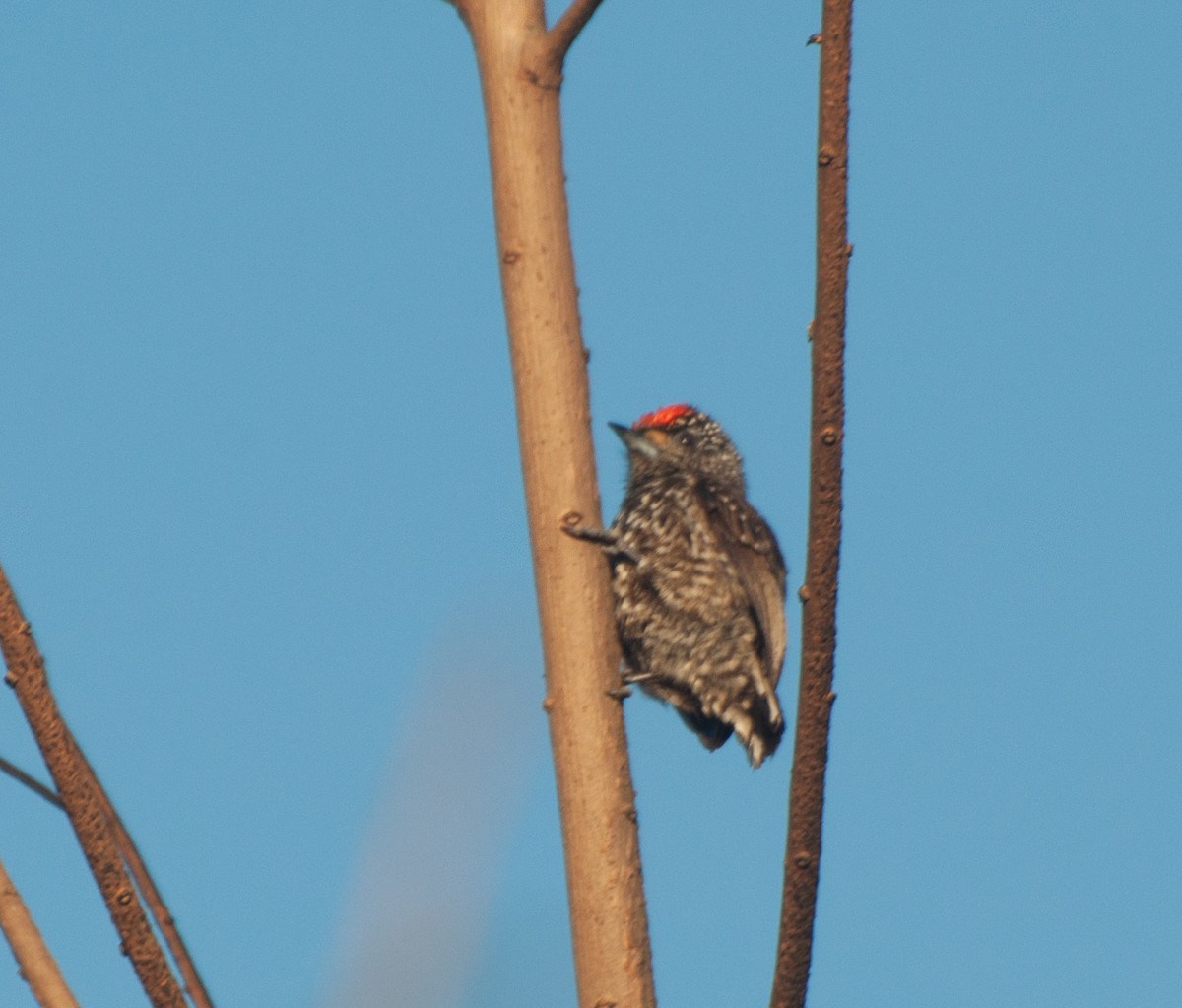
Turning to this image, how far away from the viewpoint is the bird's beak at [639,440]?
6.25 metres

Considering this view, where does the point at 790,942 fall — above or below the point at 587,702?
below

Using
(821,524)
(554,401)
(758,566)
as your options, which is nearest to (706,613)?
(758,566)

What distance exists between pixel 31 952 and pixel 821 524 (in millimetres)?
1386

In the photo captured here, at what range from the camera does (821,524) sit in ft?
8.97

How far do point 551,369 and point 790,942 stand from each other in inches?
45.8

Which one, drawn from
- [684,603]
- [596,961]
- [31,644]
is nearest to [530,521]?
[596,961]

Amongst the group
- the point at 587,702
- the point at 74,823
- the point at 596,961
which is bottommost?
the point at 596,961

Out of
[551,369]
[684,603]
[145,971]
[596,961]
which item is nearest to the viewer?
[145,971]

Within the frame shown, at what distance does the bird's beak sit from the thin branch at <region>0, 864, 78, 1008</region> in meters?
3.89

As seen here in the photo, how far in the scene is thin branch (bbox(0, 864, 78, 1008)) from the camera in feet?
8.21

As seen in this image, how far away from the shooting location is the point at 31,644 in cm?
254

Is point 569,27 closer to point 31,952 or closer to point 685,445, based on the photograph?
point 31,952

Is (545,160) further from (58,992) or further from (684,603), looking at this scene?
(684,603)

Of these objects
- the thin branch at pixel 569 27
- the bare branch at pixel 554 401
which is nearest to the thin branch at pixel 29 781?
the bare branch at pixel 554 401
